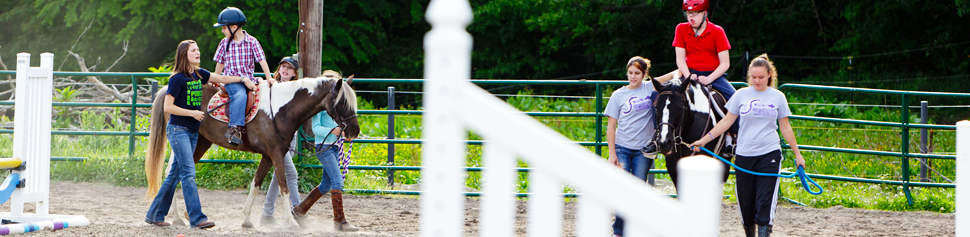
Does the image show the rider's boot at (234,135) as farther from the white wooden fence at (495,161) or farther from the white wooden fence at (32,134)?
the white wooden fence at (495,161)

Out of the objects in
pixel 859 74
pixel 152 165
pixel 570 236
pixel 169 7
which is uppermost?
pixel 169 7

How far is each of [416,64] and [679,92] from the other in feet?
42.6

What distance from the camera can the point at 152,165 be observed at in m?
6.08

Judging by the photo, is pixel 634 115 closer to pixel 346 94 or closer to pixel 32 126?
pixel 346 94

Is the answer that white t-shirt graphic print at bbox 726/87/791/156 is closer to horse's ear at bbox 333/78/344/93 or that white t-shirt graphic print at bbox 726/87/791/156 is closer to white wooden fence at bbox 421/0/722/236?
horse's ear at bbox 333/78/344/93

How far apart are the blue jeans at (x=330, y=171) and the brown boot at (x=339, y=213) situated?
0.15 feet

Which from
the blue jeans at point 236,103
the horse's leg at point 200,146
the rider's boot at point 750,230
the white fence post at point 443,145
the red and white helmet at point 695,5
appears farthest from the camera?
the horse's leg at point 200,146

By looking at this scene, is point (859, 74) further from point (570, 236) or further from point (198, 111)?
point (198, 111)

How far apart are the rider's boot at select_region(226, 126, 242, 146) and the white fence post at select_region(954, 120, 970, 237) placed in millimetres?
4793

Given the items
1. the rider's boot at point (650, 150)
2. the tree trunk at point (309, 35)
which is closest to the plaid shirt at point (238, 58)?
the tree trunk at point (309, 35)

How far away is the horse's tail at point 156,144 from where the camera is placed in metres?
6.07

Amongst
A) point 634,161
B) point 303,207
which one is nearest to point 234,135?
point 303,207

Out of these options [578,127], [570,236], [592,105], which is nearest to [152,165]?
[570,236]

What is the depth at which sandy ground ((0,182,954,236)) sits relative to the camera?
232 inches
